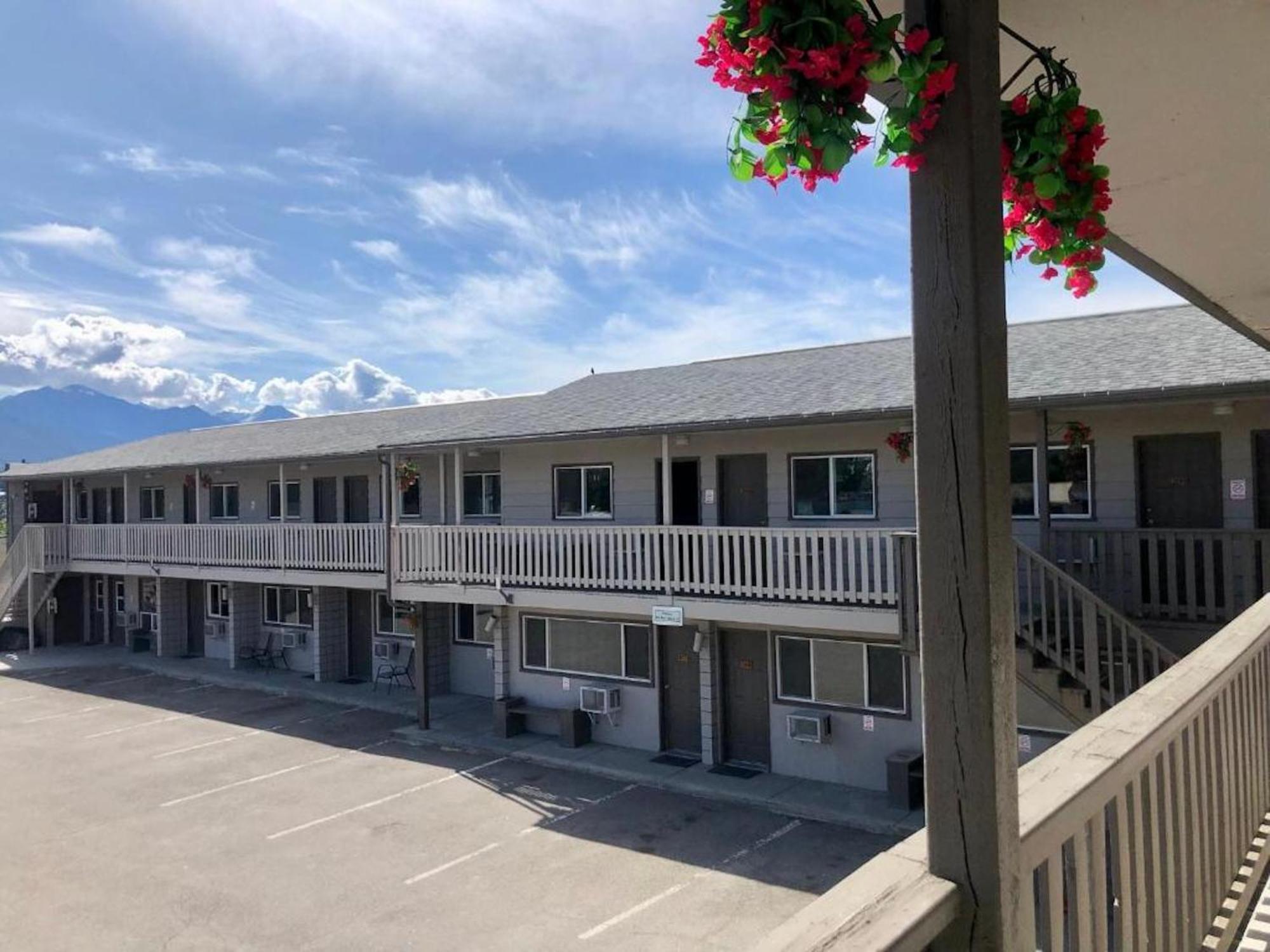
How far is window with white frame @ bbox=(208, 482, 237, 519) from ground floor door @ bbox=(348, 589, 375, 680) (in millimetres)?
5200

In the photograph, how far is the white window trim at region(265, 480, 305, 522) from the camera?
2367cm

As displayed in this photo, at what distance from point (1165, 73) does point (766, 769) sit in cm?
1341

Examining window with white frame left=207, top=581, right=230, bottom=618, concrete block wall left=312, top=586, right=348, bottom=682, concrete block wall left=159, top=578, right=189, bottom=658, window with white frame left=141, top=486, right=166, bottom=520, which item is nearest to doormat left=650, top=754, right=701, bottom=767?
concrete block wall left=312, top=586, right=348, bottom=682

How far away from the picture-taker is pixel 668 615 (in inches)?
554

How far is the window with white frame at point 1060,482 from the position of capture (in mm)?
12297

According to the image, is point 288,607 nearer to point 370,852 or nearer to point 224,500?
point 224,500

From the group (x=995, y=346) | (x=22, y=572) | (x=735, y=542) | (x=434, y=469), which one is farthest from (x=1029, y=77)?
(x=22, y=572)

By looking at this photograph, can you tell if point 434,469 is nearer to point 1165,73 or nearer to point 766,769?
point 766,769

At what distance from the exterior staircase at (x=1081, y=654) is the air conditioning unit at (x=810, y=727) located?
4.15m

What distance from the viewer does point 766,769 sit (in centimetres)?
1489

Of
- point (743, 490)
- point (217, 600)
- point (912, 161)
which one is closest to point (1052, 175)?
point (912, 161)

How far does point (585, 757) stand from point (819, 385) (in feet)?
25.0

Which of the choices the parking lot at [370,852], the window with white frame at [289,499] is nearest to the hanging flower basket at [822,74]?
the parking lot at [370,852]

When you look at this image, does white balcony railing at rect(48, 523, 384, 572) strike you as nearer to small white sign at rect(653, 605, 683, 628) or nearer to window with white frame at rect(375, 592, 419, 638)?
window with white frame at rect(375, 592, 419, 638)
